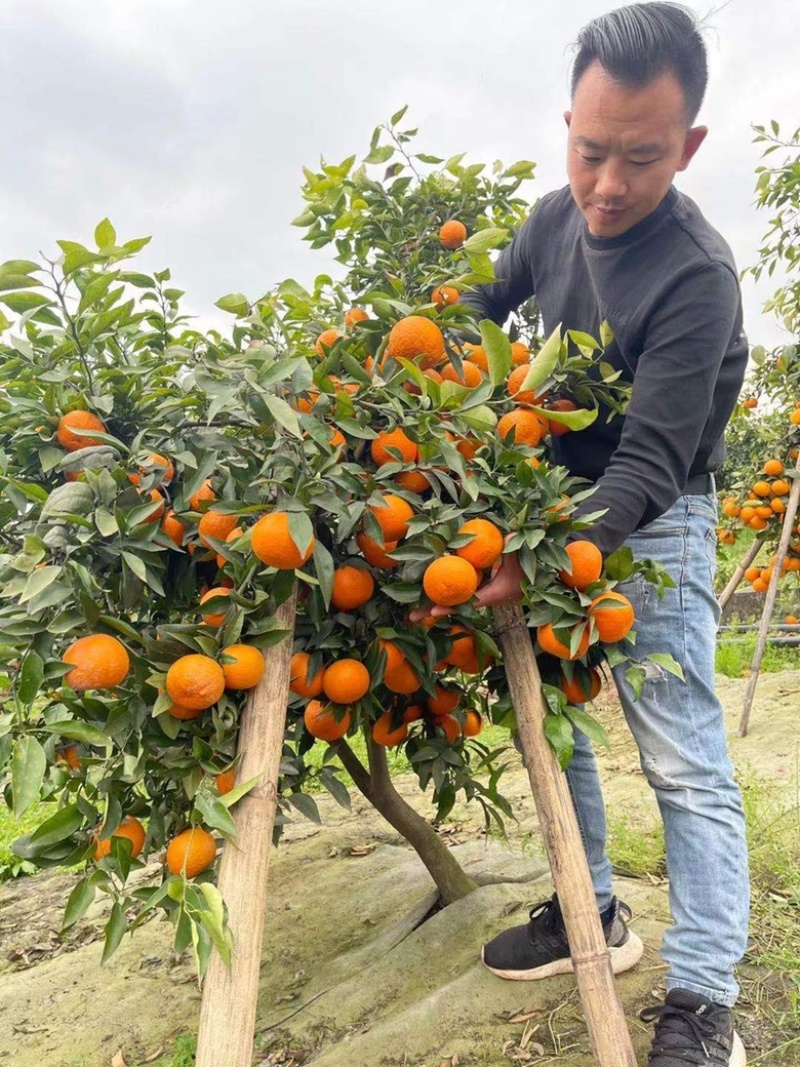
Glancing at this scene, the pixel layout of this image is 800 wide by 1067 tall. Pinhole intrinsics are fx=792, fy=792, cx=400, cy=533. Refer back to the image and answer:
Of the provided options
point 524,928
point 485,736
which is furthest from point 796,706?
point 524,928

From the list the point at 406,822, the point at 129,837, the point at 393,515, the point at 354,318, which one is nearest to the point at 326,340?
the point at 354,318

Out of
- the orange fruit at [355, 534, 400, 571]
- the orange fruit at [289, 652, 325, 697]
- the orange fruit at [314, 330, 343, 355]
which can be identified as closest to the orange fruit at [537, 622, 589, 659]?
the orange fruit at [355, 534, 400, 571]

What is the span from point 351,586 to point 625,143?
103 centimetres

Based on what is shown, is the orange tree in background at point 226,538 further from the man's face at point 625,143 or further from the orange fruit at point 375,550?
the man's face at point 625,143

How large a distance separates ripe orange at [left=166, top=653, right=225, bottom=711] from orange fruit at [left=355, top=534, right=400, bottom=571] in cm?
35

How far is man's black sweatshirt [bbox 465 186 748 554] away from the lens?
5.24 ft

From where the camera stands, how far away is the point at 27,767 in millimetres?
1109

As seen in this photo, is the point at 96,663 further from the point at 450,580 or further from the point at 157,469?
the point at 450,580

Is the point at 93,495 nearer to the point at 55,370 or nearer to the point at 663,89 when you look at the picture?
the point at 55,370

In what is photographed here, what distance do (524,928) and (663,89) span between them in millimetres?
1968

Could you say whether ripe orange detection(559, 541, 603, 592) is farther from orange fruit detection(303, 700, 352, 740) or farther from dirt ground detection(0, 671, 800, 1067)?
dirt ground detection(0, 671, 800, 1067)

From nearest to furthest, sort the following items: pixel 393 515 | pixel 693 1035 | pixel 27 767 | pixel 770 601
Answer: pixel 27 767
pixel 393 515
pixel 693 1035
pixel 770 601

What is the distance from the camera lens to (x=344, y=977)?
230 cm

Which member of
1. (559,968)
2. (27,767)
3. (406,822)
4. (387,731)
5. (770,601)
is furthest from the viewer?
(770,601)
